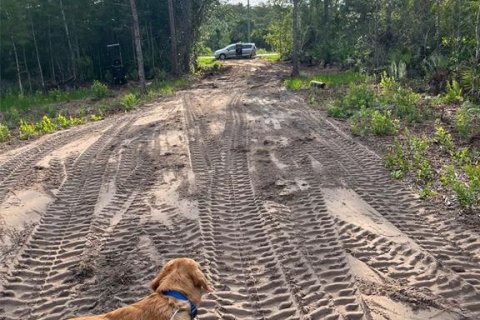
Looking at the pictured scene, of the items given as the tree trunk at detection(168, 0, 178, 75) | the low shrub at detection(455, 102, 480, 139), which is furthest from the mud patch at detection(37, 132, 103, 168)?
the tree trunk at detection(168, 0, 178, 75)

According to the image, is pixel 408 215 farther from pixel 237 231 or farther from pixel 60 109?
pixel 60 109

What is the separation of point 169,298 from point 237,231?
7.53 ft

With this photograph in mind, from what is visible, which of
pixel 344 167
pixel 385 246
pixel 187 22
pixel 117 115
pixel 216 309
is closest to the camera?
pixel 216 309

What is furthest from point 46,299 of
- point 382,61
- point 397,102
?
point 382,61

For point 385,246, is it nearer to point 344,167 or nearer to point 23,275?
point 344,167

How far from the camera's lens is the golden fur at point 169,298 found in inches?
115

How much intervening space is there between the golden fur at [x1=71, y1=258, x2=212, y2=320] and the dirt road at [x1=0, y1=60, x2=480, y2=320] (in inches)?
30.9

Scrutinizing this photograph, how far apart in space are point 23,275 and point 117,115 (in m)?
9.42

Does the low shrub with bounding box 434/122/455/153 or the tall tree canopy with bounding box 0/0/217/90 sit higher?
the tall tree canopy with bounding box 0/0/217/90

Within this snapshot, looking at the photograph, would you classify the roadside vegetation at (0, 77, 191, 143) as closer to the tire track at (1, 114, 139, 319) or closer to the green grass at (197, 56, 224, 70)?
the tire track at (1, 114, 139, 319)

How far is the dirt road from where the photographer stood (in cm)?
399

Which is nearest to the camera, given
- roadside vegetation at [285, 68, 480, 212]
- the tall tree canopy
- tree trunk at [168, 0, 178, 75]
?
roadside vegetation at [285, 68, 480, 212]

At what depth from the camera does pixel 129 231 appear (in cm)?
537

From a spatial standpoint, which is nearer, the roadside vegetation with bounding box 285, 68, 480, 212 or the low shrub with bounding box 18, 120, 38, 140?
the roadside vegetation with bounding box 285, 68, 480, 212
